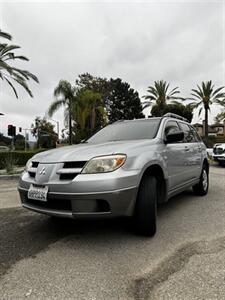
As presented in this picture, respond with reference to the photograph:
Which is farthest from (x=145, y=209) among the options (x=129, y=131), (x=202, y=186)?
(x=202, y=186)

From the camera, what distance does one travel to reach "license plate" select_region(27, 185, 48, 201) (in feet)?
9.54

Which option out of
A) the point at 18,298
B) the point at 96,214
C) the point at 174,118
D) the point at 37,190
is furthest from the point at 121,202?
the point at 174,118

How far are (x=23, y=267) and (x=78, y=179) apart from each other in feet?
3.30

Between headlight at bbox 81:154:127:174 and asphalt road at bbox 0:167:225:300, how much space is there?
0.90 meters

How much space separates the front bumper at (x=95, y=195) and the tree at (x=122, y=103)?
44.6 metres

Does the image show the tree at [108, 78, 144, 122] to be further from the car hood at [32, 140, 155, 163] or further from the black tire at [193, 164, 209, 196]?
the car hood at [32, 140, 155, 163]

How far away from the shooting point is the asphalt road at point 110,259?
2.12 m

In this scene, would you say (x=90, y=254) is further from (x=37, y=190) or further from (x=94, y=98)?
(x=94, y=98)

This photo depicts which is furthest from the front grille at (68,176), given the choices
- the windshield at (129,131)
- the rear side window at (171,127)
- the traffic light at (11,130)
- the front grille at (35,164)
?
the traffic light at (11,130)

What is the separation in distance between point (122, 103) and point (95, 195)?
45.9 meters

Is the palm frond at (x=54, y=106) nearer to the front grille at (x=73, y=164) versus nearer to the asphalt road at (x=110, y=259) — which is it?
the asphalt road at (x=110, y=259)

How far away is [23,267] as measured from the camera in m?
2.50

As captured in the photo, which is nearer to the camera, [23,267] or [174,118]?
[23,267]

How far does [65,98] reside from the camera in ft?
68.5
